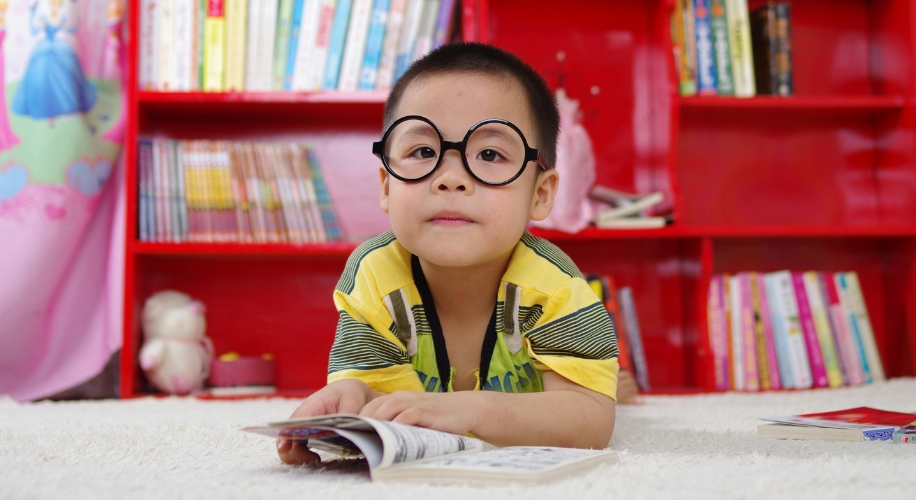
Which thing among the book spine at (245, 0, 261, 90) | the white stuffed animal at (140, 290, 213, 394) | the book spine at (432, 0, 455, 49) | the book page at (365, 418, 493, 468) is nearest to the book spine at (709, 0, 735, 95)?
the book spine at (432, 0, 455, 49)

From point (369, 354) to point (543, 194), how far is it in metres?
0.34

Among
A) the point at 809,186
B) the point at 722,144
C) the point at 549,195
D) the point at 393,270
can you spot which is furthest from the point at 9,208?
the point at 809,186

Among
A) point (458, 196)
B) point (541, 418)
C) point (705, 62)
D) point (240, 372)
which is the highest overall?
point (705, 62)

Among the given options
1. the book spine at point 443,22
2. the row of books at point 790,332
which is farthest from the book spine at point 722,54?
the book spine at point 443,22

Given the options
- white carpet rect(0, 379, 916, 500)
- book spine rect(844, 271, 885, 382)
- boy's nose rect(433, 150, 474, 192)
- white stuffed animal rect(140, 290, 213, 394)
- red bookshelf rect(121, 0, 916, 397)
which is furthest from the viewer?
red bookshelf rect(121, 0, 916, 397)

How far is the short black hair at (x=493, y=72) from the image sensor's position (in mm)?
1050

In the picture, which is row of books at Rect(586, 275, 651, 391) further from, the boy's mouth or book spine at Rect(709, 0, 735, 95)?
the boy's mouth

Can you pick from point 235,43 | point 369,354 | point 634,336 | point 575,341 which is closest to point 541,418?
point 575,341

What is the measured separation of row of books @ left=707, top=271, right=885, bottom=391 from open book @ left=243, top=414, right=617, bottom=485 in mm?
1343

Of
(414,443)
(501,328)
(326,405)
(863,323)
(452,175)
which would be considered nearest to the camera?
(414,443)

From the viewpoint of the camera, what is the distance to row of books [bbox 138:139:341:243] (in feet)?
6.31

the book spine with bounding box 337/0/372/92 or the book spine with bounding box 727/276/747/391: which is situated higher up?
the book spine with bounding box 337/0/372/92

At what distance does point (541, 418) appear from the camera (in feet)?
2.82

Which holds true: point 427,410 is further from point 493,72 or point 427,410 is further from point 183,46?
point 183,46
